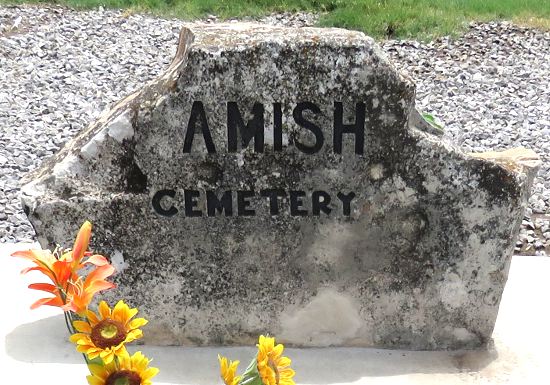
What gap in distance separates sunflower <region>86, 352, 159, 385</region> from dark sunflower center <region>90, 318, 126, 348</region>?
41mm

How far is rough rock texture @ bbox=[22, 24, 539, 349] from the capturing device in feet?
9.82

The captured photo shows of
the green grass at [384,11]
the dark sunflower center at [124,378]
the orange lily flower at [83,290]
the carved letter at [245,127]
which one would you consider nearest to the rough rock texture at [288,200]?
the carved letter at [245,127]

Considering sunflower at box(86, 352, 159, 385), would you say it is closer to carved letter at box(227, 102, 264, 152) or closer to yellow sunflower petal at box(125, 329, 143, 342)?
yellow sunflower petal at box(125, 329, 143, 342)

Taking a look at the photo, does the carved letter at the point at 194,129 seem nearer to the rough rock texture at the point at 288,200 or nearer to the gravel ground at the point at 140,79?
the rough rock texture at the point at 288,200

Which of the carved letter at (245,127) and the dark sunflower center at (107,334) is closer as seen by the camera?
the dark sunflower center at (107,334)

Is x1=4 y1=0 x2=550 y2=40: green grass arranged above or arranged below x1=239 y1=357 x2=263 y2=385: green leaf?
below

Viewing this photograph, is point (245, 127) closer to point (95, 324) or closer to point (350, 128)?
point (350, 128)

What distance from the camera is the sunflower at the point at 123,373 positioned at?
1.38m

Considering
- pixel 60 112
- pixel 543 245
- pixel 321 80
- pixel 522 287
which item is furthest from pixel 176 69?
pixel 60 112

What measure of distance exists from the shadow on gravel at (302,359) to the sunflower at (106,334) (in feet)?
6.09

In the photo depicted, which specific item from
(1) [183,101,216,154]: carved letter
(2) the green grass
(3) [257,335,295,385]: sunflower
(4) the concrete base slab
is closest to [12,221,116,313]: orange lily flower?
(3) [257,335,295,385]: sunflower

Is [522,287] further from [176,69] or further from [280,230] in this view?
[176,69]

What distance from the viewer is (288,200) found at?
3.16 metres

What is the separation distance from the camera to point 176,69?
304 centimetres
